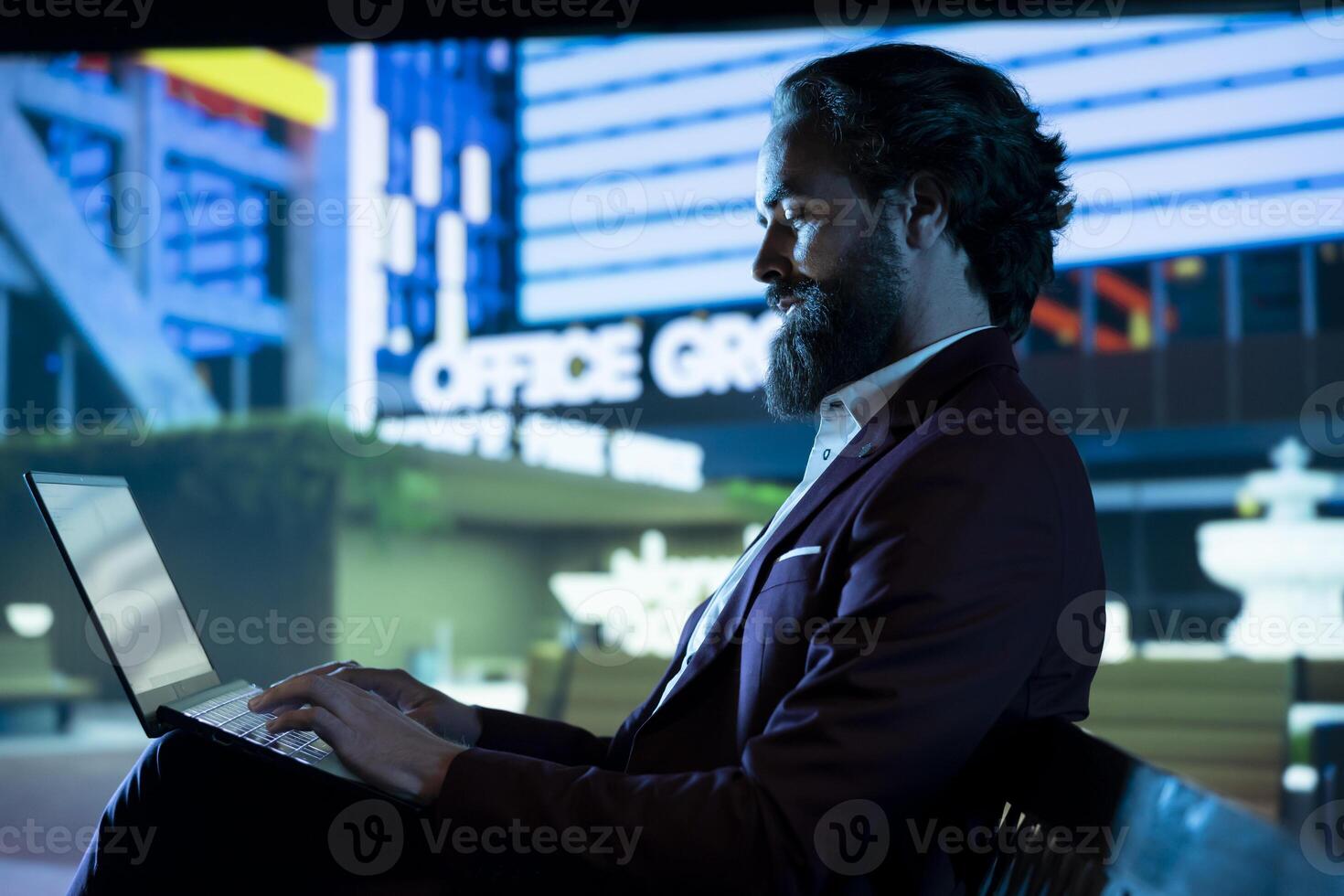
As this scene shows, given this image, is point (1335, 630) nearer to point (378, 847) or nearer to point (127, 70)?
point (378, 847)

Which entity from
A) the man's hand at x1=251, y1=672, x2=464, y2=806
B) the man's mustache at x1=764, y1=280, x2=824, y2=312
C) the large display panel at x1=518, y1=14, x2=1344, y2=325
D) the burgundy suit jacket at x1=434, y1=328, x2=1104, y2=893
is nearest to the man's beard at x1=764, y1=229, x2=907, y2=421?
the man's mustache at x1=764, y1=280, x2=824, y2=312

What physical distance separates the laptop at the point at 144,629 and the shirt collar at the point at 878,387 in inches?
22.8

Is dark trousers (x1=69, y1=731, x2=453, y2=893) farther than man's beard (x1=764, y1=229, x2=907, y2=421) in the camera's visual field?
No

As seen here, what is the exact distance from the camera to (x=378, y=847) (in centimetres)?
100

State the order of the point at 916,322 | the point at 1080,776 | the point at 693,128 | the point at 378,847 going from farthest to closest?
the point at 693,128 → the point at 916,322 → the point at 378,847 → the point at 1080,776

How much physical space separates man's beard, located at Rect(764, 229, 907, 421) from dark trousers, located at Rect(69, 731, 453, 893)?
23.4 inches

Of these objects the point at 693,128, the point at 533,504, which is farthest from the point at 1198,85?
the point at 533,504

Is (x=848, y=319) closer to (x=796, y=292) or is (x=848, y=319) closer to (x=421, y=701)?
(x=796, y=292)

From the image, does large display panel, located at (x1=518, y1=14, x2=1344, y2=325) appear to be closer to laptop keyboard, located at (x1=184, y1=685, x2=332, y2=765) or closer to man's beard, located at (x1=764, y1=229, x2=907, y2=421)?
man's beard, located at (x1=764, y1=229, x2=907, y2=421)

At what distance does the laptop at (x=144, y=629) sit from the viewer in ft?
3.14

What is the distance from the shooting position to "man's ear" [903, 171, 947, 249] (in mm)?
1164

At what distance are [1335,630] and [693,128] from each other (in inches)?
127

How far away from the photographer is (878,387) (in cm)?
114

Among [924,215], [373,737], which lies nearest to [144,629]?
[373,737]
